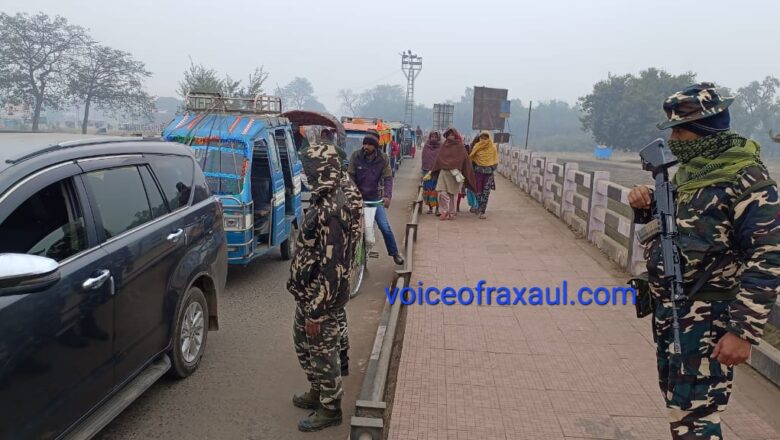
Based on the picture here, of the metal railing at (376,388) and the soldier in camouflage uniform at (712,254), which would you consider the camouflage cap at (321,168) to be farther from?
the soldier in camouflage uniform at (712,254)

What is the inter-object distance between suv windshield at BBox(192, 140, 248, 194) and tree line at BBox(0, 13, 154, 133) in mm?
31150

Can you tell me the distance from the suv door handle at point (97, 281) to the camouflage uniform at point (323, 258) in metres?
1.02

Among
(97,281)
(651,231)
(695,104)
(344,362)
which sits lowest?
(344,362)

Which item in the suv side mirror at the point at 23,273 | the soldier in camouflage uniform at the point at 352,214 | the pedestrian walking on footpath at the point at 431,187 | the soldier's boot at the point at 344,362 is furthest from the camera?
the pedestrian walking on footpath at the point at 431,187

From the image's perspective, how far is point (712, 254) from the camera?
235 centimetres

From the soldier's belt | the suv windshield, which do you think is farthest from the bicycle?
the soldier's belt

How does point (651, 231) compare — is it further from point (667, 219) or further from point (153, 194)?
point (153, 194)

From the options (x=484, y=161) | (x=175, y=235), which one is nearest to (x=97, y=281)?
(x=175, y=235)

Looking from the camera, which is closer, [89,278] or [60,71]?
[89,278]

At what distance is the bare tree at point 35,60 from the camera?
32.2 m

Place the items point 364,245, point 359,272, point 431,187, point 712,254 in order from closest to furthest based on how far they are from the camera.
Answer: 1. point 712,254
2. point 364,245
3. point 359,272
4. point 431,187

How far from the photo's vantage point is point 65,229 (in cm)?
286

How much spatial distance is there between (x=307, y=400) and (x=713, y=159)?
9.22 ft

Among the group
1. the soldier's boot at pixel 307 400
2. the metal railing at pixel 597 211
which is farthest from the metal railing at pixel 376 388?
the metal railing at pixel 597 211
